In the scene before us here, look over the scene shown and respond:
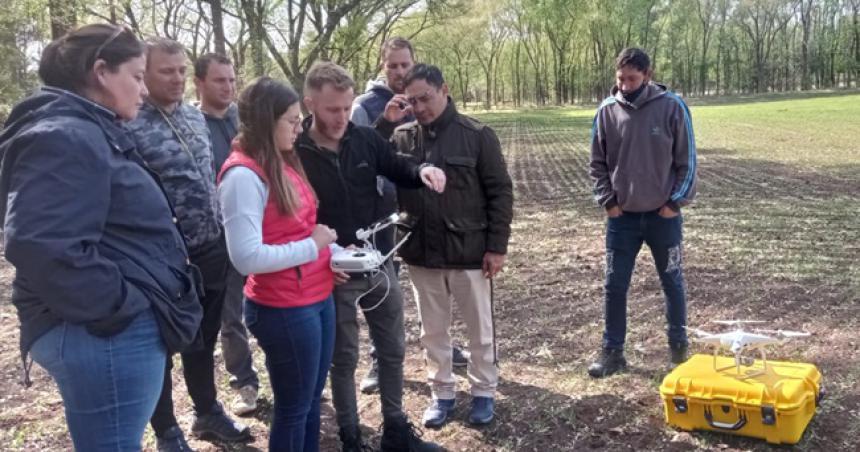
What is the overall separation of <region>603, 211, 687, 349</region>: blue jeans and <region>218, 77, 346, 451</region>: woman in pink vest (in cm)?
238

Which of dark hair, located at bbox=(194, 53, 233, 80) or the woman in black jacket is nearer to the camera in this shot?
the woman in black jacket

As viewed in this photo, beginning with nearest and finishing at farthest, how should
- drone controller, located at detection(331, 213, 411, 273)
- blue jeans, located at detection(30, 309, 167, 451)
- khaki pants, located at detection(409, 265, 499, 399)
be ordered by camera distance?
blue jeans, located at detection(30, 309, 167, 451)
drone controller, located at detection(331, 213, 411, 273)
khaki pants, located at detection(409, 265, 499, 399)

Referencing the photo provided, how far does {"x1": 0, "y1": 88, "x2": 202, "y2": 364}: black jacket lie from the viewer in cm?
187

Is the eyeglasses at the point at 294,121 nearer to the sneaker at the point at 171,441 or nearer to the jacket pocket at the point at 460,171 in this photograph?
the jacket pocket at the point at 460,171

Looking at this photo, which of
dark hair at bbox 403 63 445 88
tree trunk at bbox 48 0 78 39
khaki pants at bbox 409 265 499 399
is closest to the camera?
dark hair at bbox 403 63 445 88

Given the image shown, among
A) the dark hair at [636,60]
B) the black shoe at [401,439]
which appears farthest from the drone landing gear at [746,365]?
the dark hair at [636,60]

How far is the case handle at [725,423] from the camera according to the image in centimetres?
353

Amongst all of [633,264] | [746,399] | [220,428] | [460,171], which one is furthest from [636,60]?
[220,428]

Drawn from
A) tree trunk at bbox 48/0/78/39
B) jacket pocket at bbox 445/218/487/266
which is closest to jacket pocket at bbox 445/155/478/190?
jacket pocket at bbox 445/218/487/266

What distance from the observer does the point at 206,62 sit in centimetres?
403

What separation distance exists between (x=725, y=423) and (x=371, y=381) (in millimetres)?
2107

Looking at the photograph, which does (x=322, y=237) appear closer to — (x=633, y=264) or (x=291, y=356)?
(x=291, y=356)

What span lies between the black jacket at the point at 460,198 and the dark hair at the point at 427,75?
15cm

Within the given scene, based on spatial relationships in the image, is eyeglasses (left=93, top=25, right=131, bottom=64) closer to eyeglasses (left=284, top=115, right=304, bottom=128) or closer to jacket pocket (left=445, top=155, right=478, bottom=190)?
eyeglasses (left=284, top=115, right=304, bottom=128)
